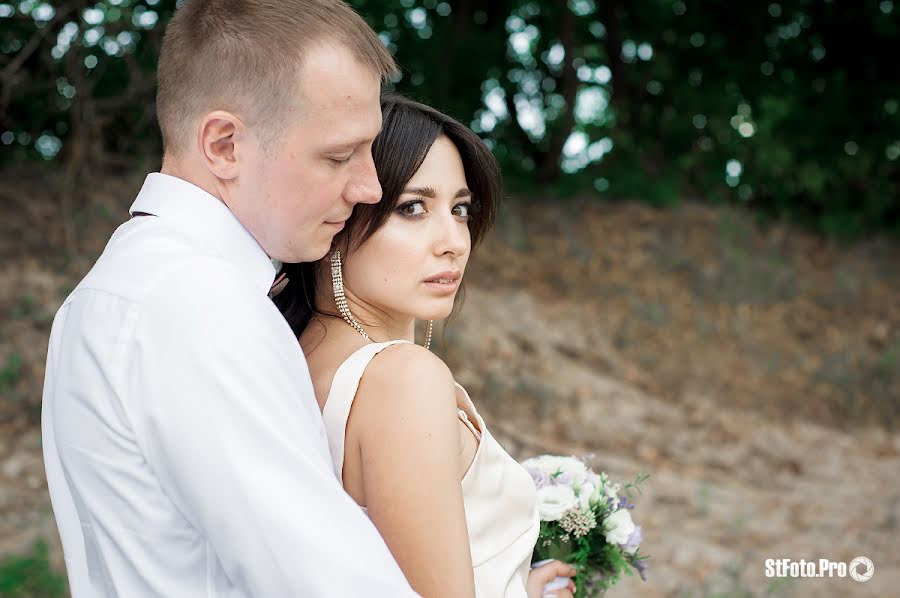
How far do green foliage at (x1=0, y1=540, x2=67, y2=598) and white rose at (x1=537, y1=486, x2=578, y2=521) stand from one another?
10.0 ft

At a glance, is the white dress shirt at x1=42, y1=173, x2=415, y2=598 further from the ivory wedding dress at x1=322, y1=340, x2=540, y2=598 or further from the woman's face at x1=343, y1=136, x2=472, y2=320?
the woman's face at x1=343, y1=136, x2=472, y2=320

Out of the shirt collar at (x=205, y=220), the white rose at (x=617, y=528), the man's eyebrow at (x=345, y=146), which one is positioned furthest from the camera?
the white rose at (x=617, y=528)

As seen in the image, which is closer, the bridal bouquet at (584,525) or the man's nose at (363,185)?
the man's nose at (363,185)

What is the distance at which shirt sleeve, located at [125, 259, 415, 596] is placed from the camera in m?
1.23

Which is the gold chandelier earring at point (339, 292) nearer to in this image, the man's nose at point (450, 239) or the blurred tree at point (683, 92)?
the man's nose at point (450, 239)

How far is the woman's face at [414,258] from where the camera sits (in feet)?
7.21

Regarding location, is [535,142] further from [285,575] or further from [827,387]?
[285,575]

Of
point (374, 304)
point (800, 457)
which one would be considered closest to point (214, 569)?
point (374, 304)

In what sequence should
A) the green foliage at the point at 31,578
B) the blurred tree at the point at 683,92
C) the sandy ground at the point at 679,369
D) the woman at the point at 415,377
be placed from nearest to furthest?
the woman at the point at 415,377
the green foliage at the point at 31,578
the sandy ground at the point at 679,369
the blurred tree at the point at 683,92

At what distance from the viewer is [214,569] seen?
1393 mm

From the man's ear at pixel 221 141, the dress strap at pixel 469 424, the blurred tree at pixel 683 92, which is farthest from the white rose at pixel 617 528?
the blurred tree at pixel 683 92

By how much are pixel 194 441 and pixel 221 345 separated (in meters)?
0.14

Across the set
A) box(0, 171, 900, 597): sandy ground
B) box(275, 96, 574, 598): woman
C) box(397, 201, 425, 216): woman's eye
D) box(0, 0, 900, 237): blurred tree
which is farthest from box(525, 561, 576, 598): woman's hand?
box(0, 0, 900, 237): blurred tree

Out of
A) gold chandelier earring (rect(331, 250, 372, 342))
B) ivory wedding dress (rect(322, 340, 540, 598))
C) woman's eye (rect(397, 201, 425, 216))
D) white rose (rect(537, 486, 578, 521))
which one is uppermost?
woman's eye (rect(397, 201, 425, 216))
